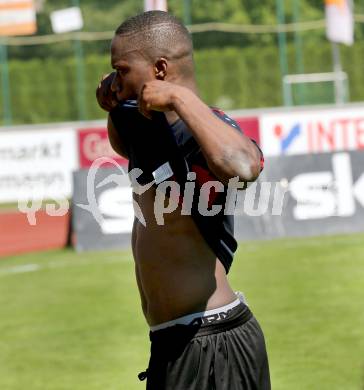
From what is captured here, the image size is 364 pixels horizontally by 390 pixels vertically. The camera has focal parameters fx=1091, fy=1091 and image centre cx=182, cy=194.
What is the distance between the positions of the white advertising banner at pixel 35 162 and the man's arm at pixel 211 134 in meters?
16.2

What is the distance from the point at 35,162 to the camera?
20.0 meters

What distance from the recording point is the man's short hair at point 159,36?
377cm

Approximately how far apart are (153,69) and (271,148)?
14.2m

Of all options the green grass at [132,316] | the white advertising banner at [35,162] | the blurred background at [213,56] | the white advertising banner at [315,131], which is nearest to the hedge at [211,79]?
the blurred background at [213,56]

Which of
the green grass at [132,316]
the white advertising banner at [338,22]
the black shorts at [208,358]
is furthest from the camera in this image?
the white advertising banner at [338,22]

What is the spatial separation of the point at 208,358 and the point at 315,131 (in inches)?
552

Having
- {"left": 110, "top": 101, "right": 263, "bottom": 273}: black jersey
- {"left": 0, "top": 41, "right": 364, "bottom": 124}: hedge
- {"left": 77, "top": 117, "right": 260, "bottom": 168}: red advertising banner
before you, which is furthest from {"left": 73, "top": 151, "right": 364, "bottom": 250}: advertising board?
{"left": 0, "top": 41, "right": 364, "bottom": 124}: hedge

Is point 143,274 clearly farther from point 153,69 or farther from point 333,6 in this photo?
point 333,6

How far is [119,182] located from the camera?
14164mm

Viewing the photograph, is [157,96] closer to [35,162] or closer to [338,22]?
[35,162]

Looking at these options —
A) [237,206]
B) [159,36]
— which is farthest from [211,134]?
[237,206]

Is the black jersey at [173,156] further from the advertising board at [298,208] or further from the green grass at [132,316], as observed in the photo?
the advertising board at [298,208]

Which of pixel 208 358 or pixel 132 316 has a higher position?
pixel 208 358

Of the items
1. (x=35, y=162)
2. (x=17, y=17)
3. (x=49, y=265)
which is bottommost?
(x=49, y=265)
